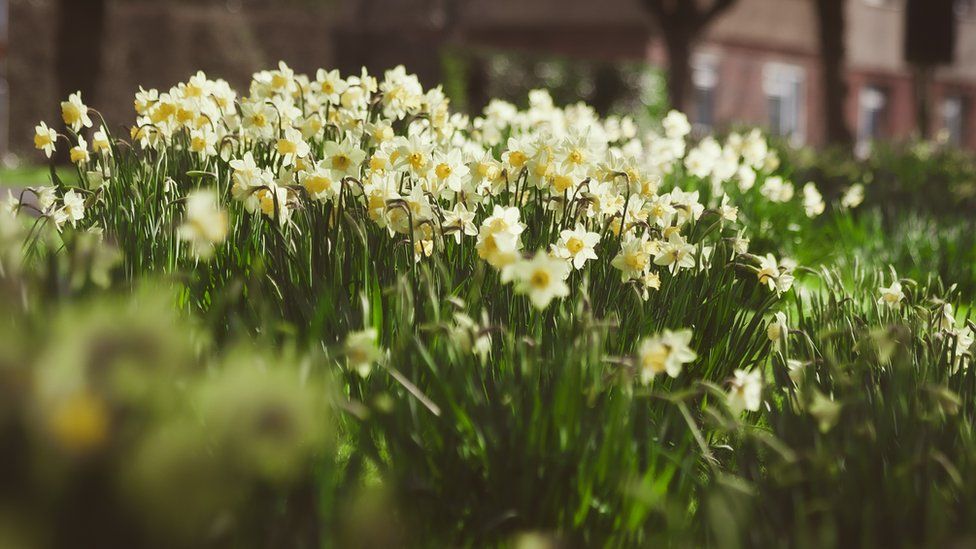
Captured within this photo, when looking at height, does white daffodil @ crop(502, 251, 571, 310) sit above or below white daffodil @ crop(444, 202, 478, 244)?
below

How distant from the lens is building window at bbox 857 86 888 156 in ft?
90.7

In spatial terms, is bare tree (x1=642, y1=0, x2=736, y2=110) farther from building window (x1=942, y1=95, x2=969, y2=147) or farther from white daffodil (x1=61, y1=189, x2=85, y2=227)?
building window (x1=942, y1=95, x2=969, y2=147)

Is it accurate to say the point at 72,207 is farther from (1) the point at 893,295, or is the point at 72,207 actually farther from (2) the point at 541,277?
(1) the point at 893,295

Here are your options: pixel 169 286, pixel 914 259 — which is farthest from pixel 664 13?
pixel 169 286

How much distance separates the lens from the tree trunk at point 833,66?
15414 millimetres

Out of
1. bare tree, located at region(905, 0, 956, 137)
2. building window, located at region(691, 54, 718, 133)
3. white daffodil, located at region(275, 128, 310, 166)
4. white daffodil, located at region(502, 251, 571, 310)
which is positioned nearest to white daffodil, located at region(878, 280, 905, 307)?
white daffodil, located at region(502, 251, 571, 310)

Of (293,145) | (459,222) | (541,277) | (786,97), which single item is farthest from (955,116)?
(541,277)

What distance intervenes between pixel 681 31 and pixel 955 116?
18539 millimetres

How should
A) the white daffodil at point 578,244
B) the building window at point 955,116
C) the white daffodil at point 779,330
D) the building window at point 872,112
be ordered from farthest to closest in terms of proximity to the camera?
the building window at point 955,116
the building window at point 872,112
the white daffodil at point 578,244
the white daffodil at point 779,330

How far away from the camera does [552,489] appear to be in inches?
80.8

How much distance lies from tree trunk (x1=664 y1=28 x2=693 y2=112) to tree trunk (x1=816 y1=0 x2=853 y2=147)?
204 cm

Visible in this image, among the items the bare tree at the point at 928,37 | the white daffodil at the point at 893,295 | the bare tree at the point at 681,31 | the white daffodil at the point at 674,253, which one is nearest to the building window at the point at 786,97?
the bare tree at the point at 928,37

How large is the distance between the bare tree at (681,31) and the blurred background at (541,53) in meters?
0.02

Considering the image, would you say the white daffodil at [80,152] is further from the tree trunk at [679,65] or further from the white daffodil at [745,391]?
the tree trunk at [679,65]
